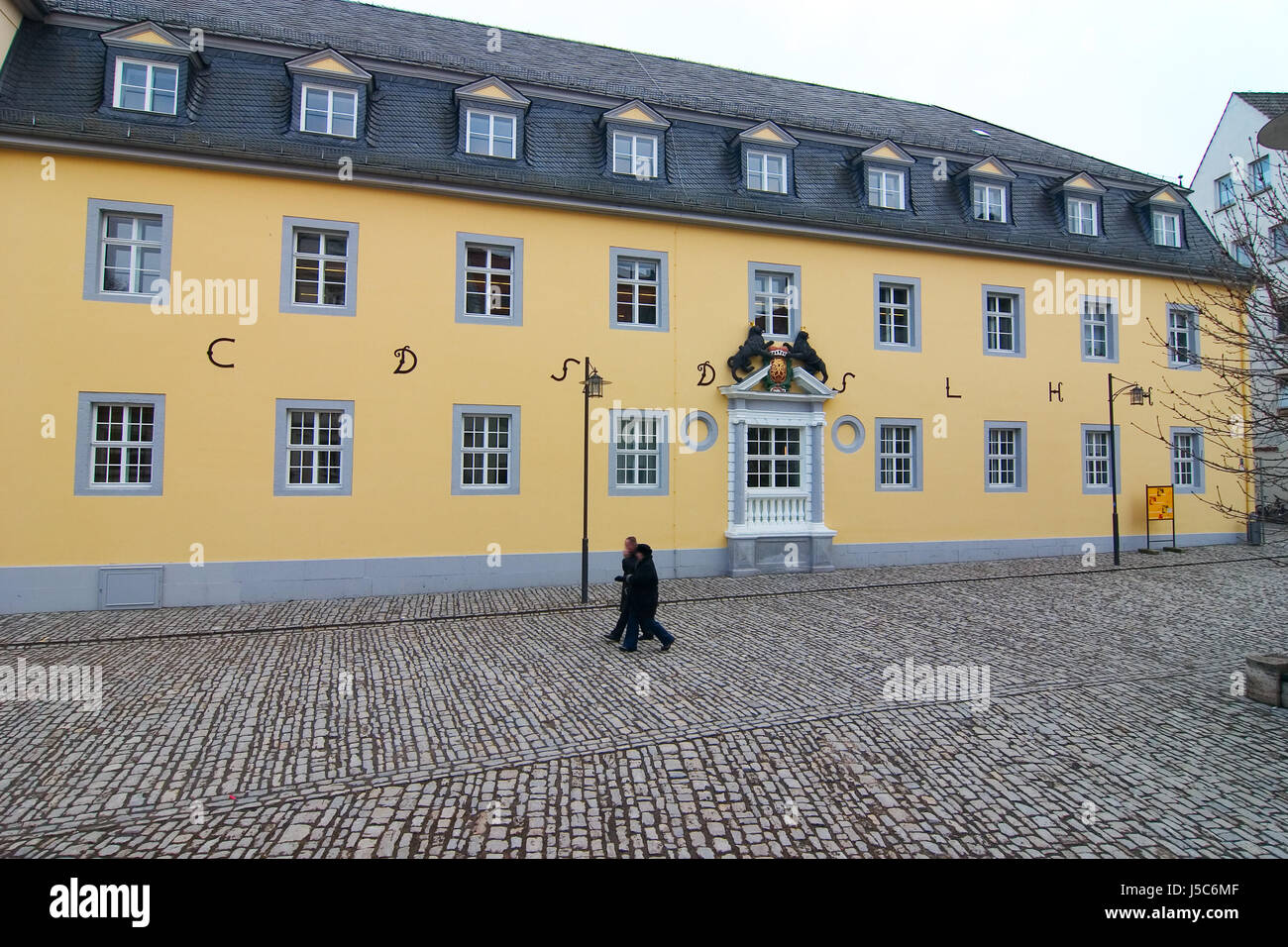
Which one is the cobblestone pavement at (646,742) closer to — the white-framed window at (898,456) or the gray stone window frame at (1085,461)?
the white-framed window at (898,456)

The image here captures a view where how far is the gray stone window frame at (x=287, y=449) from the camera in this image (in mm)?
11836

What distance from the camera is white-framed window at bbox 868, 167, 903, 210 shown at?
52.7 ft

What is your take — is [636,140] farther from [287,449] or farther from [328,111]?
[287,449]

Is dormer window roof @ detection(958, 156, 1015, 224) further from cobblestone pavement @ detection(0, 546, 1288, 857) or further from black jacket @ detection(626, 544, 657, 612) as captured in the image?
black jacket @ detection(626, 544, 657, 612)

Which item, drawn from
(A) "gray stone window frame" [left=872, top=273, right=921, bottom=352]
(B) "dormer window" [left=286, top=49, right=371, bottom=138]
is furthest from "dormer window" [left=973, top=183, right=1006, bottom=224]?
(B) "dormer window" [left=286, top=49, right=371, bottom=138]

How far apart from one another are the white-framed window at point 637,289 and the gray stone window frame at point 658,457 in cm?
180

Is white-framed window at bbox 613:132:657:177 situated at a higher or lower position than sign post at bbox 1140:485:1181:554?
higher

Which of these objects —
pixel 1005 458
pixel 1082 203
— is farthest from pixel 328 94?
pixel 1082 203

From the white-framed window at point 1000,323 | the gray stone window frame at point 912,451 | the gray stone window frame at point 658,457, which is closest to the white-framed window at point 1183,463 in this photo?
the white-framed window at point 1000,323

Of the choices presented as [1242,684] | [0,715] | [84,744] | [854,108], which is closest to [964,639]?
[1242,684]

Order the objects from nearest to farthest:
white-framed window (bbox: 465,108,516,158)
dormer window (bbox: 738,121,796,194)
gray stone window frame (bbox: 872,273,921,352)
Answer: white-framed window (bbox: 465,108,516,158), dormer window (bbox: 738,121,796,194), gray stone window frame (bbox: 872,273,921,352)

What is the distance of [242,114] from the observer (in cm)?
1219

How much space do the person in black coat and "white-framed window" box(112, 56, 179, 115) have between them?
11.5 meters

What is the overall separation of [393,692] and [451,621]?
3.41 metres
